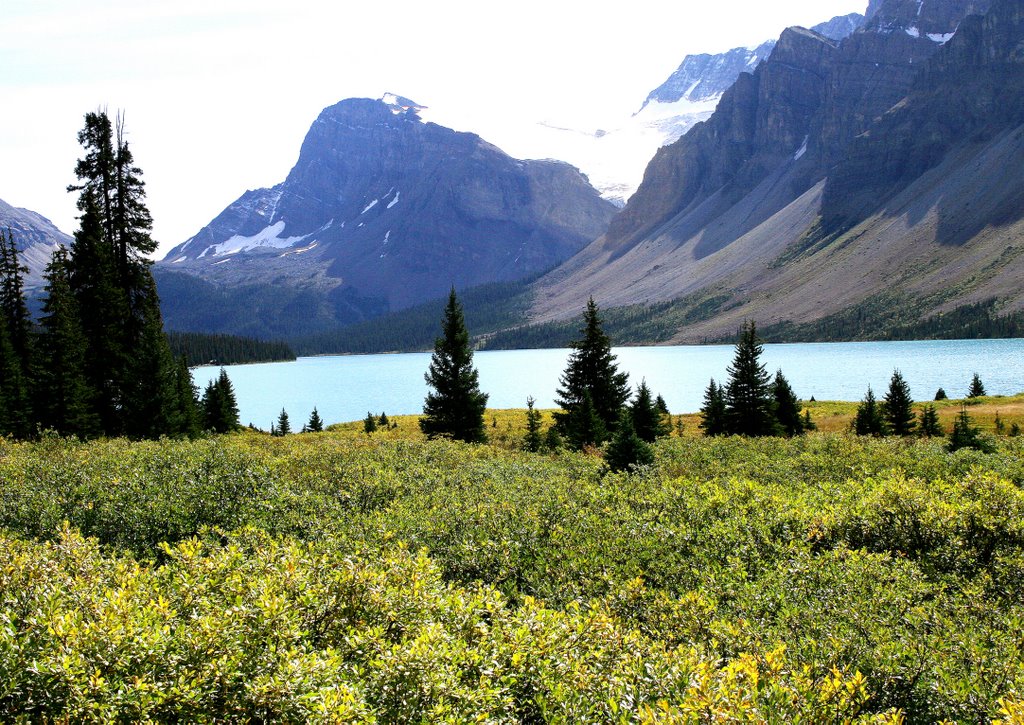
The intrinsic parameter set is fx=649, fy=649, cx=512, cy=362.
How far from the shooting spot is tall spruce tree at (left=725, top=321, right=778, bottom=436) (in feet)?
168

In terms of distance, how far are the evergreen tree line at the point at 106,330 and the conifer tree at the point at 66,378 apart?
6cm

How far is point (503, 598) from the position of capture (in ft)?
29.3

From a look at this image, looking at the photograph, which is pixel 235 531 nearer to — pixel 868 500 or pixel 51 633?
pixel 51 633

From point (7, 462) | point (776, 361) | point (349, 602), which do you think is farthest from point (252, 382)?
point (349, 602)

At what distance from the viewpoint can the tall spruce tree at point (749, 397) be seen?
5106 cm

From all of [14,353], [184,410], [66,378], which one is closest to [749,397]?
[184,410]

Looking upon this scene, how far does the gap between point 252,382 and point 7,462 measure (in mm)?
186806

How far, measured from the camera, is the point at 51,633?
5625 mm

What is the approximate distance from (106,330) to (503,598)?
1567 inches

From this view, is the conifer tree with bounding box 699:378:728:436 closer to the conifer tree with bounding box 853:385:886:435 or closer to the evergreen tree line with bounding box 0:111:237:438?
the conifer tree with bounding box 853:385:886:435

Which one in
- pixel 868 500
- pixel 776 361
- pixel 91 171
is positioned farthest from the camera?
pixel 776 361

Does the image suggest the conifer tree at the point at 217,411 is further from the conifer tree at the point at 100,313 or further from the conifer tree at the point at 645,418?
the conifer tree at the point at 645,418

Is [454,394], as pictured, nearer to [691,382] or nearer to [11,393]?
[11,393]

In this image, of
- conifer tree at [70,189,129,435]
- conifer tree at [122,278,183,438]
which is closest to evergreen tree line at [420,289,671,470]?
conifer tree at [122,278,183,438]
